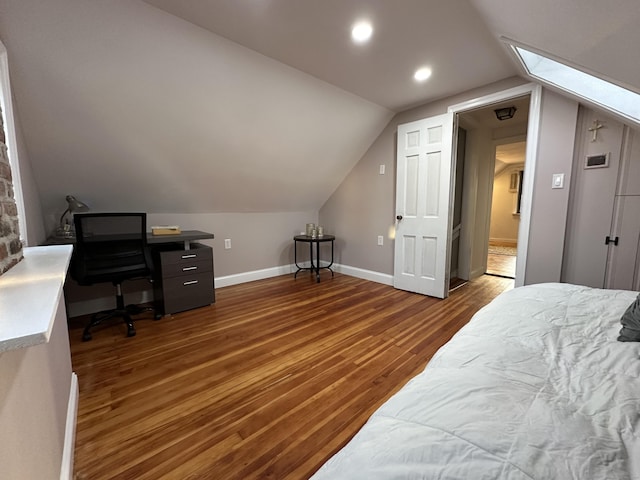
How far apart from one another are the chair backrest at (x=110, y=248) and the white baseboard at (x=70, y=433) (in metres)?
0.94

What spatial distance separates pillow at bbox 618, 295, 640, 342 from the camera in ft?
2.87

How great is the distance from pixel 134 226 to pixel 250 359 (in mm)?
1485

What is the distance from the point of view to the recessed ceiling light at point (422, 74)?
231cm

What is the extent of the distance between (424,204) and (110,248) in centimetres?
307

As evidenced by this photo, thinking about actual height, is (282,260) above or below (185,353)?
above

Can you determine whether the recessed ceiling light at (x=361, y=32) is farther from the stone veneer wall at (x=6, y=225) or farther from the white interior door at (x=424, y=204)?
the stone veneer wall at (x=6, y=225)

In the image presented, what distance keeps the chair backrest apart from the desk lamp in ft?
0.44

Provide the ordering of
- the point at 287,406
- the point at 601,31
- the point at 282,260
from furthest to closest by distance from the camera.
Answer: the point at 282,260 → the point at 287,406 → the point at 601,31

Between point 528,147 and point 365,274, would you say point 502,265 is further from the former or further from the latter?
point 528,147

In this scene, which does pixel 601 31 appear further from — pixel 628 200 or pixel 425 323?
pixel 425 323

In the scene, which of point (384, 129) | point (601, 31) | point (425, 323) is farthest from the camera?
point (384, 129)

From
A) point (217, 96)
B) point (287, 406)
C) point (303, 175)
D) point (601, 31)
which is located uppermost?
point (217, 96)

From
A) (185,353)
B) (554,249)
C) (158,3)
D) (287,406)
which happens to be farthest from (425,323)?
(158,3)

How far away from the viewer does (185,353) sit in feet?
6.50
